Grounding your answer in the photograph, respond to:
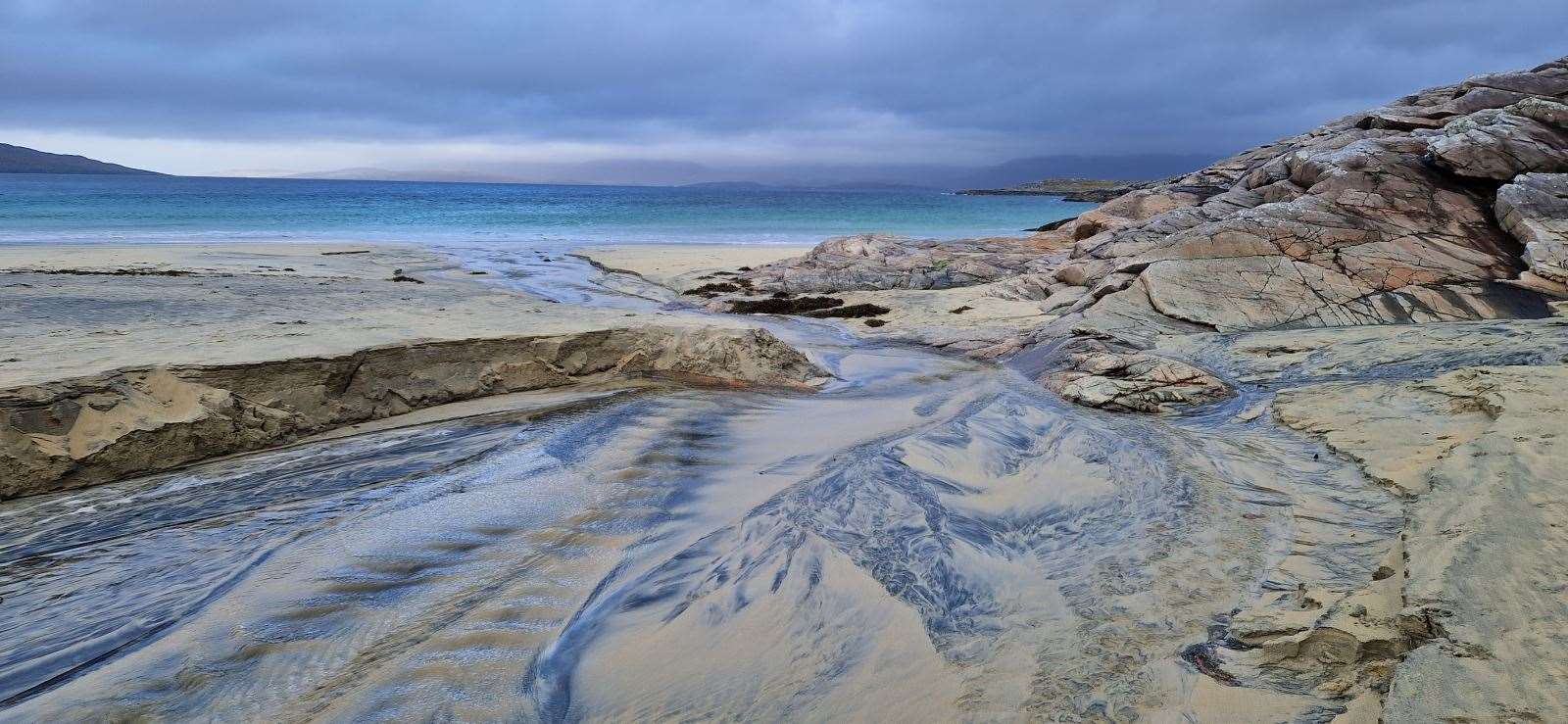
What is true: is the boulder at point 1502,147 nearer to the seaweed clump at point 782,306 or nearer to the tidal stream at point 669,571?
the tidal stream at point 669,571

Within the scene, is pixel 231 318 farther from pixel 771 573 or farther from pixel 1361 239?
pixel 1361 239

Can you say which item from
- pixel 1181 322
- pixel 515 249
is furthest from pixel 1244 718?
pixel 515 249

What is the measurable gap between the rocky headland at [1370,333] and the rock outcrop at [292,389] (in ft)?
10.4

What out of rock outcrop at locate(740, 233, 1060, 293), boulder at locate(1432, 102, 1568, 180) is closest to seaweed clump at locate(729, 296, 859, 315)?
rock outcrop at locate(740, 233, 1060, 293)

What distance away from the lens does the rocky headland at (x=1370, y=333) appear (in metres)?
2.39

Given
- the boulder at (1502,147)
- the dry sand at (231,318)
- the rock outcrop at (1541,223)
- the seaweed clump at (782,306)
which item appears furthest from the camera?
the seaweed clump at (782,306)

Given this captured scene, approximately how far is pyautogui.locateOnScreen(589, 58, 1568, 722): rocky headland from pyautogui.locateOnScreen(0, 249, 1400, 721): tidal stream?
0.36 meters

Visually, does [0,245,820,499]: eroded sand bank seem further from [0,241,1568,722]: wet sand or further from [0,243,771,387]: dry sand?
[0,241,1568,722]: wet sand

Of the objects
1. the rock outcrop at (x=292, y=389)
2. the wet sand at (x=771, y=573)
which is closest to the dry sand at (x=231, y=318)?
the rock outcrop at (x=292, y=389)

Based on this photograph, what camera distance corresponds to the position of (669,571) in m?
3.51

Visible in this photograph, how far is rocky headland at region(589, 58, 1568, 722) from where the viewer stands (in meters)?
2.39

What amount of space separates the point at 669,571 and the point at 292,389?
322cm

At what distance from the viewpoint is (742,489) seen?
4.46 metres

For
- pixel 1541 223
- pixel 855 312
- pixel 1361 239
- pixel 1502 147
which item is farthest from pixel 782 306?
pixel 1502 147
